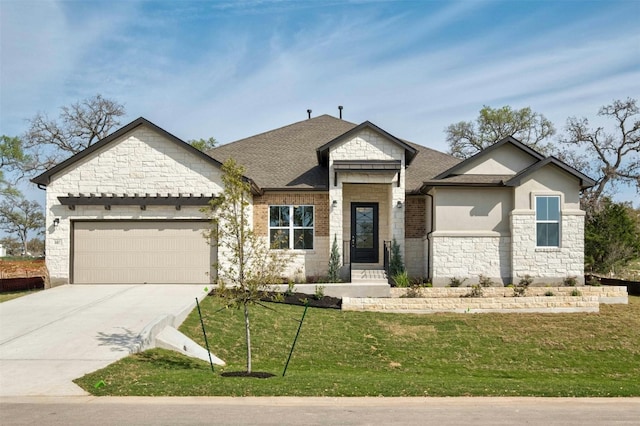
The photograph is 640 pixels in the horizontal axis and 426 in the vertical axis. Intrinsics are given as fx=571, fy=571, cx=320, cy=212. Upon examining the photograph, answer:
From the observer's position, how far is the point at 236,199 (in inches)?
426

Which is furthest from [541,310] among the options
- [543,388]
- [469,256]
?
[543,388]

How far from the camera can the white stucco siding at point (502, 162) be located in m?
21.0

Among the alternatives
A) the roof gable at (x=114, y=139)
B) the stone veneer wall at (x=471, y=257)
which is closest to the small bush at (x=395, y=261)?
the stone veneer wall at (x=471, y=257)

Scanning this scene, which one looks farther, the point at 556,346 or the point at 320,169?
the point at 320,169

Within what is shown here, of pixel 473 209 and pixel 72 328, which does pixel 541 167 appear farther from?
pixel 72 328

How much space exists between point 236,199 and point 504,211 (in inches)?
494

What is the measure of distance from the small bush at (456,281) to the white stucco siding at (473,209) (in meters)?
1.73

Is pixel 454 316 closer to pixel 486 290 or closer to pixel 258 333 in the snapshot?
pixel 486 290

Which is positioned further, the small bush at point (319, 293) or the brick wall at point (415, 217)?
the brick wall at point (415, 217)

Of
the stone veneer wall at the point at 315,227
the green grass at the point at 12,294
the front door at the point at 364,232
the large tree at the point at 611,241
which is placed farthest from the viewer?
the large tree at the point at 611,241

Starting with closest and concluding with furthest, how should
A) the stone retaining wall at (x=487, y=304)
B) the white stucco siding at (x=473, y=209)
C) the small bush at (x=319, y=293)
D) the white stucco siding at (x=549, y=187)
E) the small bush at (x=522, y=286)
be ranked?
the stone retaining wall at (x=487, y=304), the small bush at (x=319, y=293), the small bush at (x=522, y=286), the white stucco siding at (x=549, y=187), the white stucco siding at (x=473, y=209)

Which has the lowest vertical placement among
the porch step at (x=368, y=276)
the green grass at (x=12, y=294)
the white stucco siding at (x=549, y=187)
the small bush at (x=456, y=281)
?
the green grass at (x=12, y=294)

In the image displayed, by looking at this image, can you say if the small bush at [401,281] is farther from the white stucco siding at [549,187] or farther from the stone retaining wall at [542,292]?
the white stucco siding at [549,187]

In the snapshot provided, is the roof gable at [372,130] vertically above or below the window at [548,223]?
above
